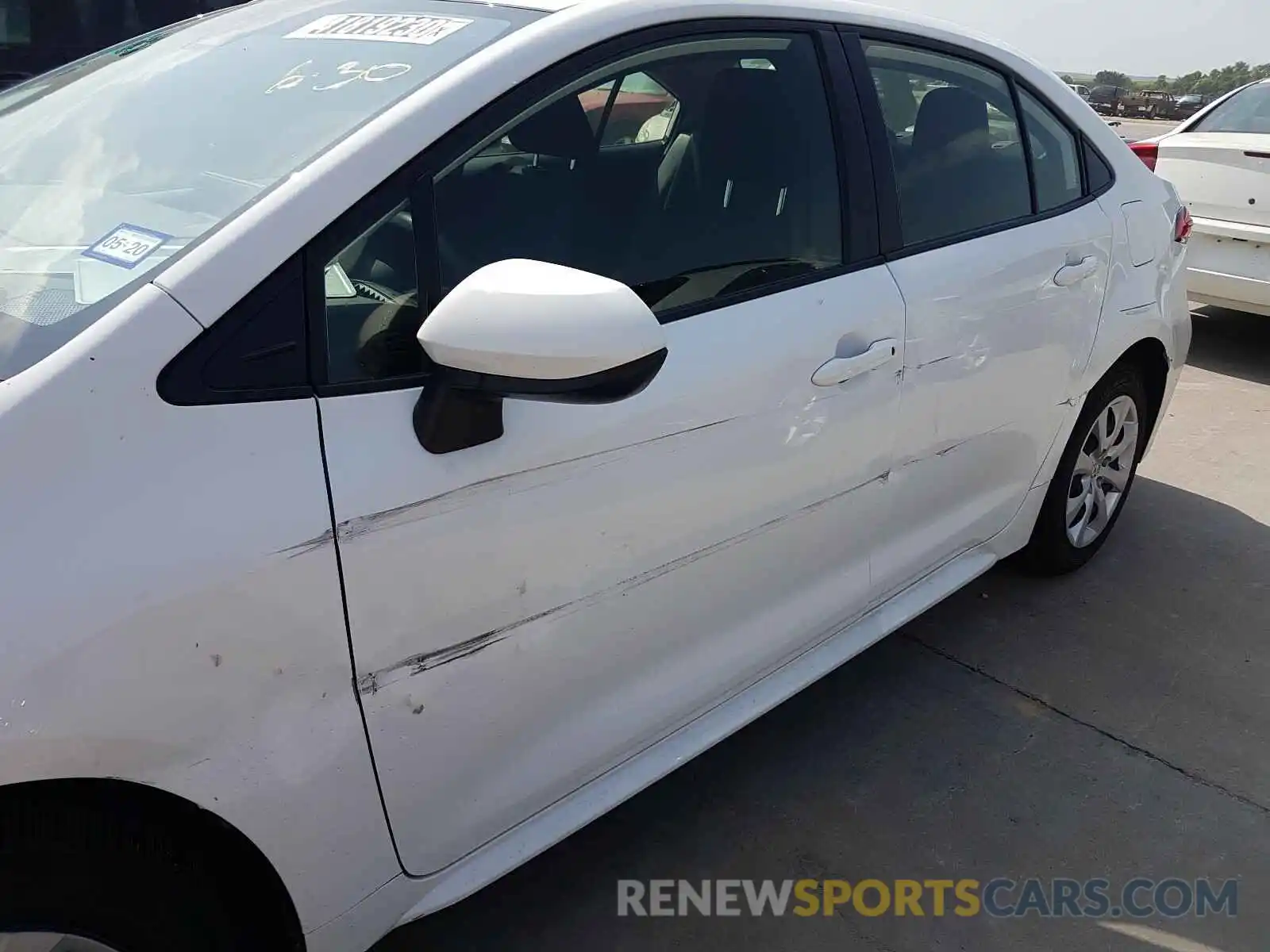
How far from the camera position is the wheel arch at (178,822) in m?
1.23

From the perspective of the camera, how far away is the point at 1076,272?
9.34ft

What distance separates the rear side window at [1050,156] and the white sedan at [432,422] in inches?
15.5

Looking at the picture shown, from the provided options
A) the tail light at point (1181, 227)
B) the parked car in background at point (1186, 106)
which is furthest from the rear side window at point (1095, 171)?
the parked car in background at point (1186, 106)

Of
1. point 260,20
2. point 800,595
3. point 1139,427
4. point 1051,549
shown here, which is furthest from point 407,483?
point 1139,427

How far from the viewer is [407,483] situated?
1484 millimetres

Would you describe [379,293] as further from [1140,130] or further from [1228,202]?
[1140,130]

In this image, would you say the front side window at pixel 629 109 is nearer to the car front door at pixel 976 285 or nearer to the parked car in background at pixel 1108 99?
the car front door at pixel 976 285

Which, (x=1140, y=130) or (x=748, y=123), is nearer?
(x=748, y=123)

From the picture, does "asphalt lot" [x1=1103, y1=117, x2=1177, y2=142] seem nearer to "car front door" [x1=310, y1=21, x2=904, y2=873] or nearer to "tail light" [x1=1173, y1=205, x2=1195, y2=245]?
"tail light" [x1=1173, y1=205, x2=1195, y2=245]

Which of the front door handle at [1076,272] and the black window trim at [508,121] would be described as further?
the front door handle at [1076,272]

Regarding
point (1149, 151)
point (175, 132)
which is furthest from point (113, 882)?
point (1149, 151)

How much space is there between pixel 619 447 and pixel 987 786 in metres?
1.46

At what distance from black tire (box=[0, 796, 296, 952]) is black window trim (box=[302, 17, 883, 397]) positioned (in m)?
0.61

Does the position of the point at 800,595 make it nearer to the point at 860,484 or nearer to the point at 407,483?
the point at 860,484
